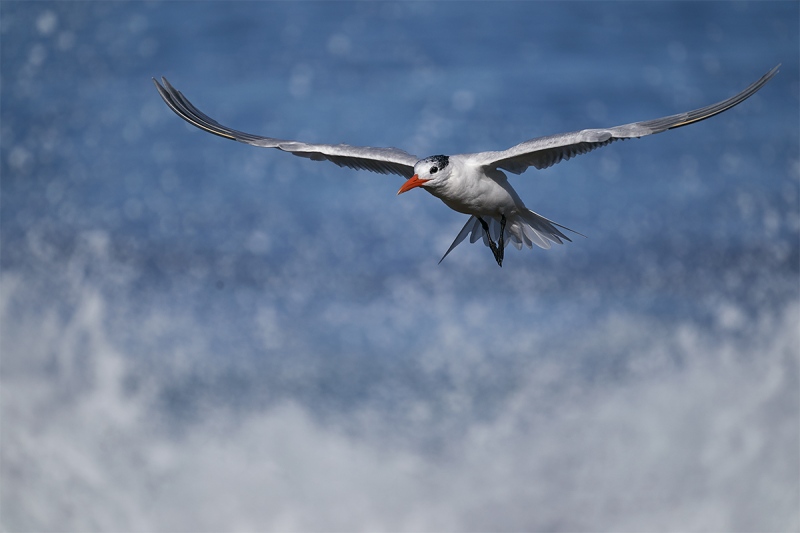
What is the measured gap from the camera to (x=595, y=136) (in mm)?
7848

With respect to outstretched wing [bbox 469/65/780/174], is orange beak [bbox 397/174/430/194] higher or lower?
lower

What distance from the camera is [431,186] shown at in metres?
8.11

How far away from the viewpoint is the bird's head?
8.09 metres

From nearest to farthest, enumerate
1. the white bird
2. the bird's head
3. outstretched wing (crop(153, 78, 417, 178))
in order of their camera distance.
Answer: the white bird, the bird's head, outstretched wing (crop(153, 78, 417, 178))

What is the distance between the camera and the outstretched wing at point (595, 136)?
7.81m

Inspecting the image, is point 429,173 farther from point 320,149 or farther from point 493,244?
point 493,244

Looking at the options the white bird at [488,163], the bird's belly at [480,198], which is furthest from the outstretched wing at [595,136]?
the bird's belly at [480,198]

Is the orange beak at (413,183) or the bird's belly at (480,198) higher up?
the bird's belly at (480,198)

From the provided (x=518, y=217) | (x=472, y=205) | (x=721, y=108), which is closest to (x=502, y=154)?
(x=472, y=205)

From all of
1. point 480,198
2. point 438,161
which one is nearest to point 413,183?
point 438,161

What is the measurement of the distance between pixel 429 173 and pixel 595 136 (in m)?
1.28

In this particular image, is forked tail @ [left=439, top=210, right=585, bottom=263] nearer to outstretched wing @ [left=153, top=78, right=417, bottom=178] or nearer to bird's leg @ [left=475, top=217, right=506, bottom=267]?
bird's leg @ [left=475, top=217, right=506, bottom=267]

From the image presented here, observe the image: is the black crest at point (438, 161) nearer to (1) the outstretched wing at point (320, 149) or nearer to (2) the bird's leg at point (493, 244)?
(1) the outstretched wing at point (320, 149)

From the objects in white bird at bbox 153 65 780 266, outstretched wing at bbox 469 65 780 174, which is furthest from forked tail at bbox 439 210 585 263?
outstretched wing at bbox 469 65 780 174
